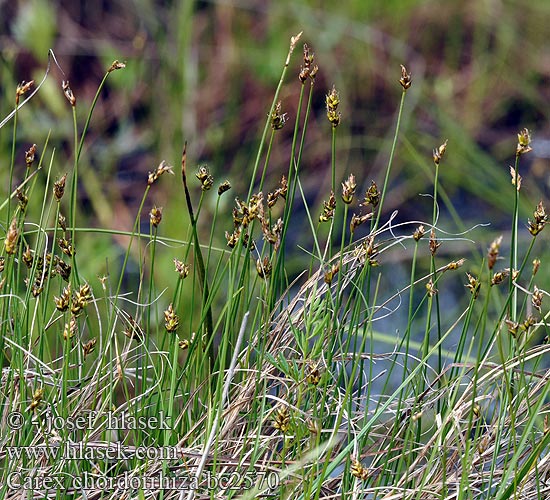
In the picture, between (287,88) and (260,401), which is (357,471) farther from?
(287,88)

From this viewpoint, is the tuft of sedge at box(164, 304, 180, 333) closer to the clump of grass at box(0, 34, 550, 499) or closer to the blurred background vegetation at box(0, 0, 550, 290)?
the clump of grass at box(0, 34, 550, 499)

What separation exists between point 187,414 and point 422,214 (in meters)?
2.05

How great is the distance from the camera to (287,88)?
3301 millimetres

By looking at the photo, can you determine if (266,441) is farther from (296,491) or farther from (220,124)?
(220,124)

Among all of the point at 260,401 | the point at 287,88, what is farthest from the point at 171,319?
the point at 287,88

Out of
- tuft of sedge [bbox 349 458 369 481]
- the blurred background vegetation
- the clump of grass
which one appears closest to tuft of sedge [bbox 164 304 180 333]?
the clump of grass

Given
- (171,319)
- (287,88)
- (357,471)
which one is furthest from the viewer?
(287,88)

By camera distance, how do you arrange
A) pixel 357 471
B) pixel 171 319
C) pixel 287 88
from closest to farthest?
pixel 357 471, pixel 171 319, pixel 287 88

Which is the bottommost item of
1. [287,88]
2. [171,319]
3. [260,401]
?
[287,88]

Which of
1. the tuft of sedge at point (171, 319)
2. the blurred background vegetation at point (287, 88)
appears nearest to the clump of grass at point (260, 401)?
the tuft of sedge at point (171, 319)

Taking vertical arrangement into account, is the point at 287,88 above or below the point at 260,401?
below

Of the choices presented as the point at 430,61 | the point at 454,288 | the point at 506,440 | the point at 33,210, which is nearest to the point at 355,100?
the point at 430,61

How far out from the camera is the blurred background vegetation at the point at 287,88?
3053 mm

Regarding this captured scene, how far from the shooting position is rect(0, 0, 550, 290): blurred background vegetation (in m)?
3.05
